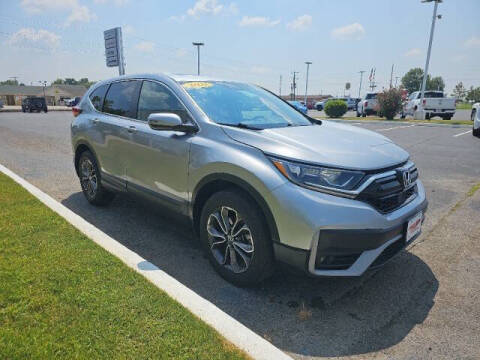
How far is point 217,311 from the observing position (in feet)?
7.87

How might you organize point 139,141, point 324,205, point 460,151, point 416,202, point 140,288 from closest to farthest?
point 324,205
point 140,288
point 416,202
point 139,141
point 460,151

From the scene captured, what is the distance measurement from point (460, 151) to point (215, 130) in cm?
962

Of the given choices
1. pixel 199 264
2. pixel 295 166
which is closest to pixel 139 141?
pixel 199 264

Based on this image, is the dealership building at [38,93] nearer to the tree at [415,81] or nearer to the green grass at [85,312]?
the green grass at [85,312]

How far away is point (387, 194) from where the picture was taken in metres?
2.49

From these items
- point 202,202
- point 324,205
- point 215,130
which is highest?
point 215,130

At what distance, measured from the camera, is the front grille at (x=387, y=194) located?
2.38 metres

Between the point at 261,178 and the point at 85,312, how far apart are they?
1.48 m

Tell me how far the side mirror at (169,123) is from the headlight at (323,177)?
1074mm

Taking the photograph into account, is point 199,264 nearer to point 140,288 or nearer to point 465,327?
point 140,288

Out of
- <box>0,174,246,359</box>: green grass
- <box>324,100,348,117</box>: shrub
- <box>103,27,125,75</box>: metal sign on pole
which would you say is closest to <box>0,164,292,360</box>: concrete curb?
<box>0,174,246,359</box>: green grass

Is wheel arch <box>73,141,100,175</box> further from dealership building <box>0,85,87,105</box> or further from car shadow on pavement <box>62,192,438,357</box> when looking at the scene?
dealership building <box>0,85,87,105</box>

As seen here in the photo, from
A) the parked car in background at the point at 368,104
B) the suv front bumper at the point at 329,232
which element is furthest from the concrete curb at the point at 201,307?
the parked car in background at the point at 368,104

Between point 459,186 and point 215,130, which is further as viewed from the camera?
point 459,186
